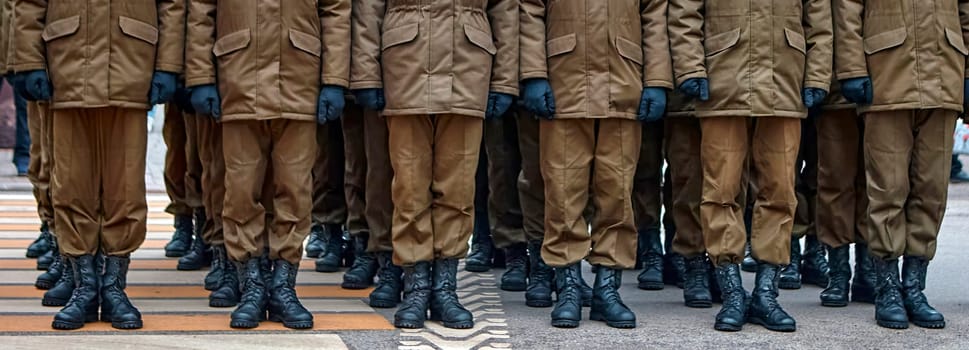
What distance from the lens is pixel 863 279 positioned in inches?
284

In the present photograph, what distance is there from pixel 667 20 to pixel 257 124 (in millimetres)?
1897

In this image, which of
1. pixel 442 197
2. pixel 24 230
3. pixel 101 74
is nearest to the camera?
pixel 101 74

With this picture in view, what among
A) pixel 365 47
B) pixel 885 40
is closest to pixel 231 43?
pixel 365 47

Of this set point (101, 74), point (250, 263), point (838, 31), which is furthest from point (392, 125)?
point (838, 31)

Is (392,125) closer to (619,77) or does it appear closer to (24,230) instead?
(619,77)

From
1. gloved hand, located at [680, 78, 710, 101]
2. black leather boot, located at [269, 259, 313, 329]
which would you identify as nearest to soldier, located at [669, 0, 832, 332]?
gloved hand, located at [680, 78, 710, 101]

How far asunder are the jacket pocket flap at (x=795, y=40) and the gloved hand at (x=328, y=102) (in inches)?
78.1

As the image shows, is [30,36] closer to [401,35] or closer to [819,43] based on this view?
[401,35]

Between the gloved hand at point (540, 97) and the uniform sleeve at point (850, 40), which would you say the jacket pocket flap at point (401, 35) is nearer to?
the gloved hand at point (540, 97)

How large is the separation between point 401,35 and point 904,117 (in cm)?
231

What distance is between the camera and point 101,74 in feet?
19.6

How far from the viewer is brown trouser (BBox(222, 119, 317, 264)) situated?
20.4 feet

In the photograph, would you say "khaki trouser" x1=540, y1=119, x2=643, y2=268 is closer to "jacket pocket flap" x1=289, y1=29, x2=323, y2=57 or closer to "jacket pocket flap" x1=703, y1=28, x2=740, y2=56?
"jacket pocket flap" x1=703, y1=28, x2=740, y2=56

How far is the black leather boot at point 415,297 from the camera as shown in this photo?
248 inches
